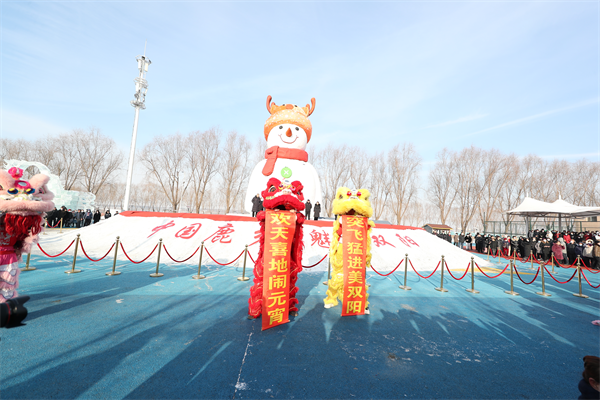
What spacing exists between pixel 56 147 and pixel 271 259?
3176cm

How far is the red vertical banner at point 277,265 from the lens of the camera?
4055 millimetres

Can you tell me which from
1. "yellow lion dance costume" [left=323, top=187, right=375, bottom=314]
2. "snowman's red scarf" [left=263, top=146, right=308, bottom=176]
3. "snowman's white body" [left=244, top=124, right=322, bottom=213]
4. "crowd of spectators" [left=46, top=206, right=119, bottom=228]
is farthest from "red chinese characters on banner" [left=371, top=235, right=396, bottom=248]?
"crowd of spectators" [left=46, top=206, right=119, bottom=228]

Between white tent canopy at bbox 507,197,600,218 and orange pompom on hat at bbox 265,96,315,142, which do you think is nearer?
orange pompom on hat at bbox 265,96,315,142

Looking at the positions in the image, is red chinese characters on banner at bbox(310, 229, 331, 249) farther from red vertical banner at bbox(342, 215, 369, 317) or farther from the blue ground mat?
red vertical banner at bbox(342, 215, 369, 317)

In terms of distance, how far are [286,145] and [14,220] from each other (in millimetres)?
7752

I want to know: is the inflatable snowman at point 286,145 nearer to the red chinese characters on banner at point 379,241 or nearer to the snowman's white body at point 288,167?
the snowman's white body at point 288,167

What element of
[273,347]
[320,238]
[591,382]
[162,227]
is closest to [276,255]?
[273,347]

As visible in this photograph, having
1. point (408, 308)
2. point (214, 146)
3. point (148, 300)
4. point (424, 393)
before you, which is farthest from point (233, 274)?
point (214, 146)

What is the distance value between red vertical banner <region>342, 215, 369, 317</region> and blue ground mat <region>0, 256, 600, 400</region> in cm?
27

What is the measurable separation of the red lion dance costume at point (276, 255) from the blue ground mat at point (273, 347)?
322mm

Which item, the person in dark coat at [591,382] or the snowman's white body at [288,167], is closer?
the person in dark coat at [591,382]

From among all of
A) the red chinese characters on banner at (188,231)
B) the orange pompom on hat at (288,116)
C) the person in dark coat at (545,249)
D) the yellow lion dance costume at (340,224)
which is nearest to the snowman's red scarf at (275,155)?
the orange pompom on hat at (288,116)

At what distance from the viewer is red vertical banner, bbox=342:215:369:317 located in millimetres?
4723

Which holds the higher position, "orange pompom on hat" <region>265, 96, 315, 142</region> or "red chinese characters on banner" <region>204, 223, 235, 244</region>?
"orange pompom on hat" <region>265, 96, 315, 142</region>
